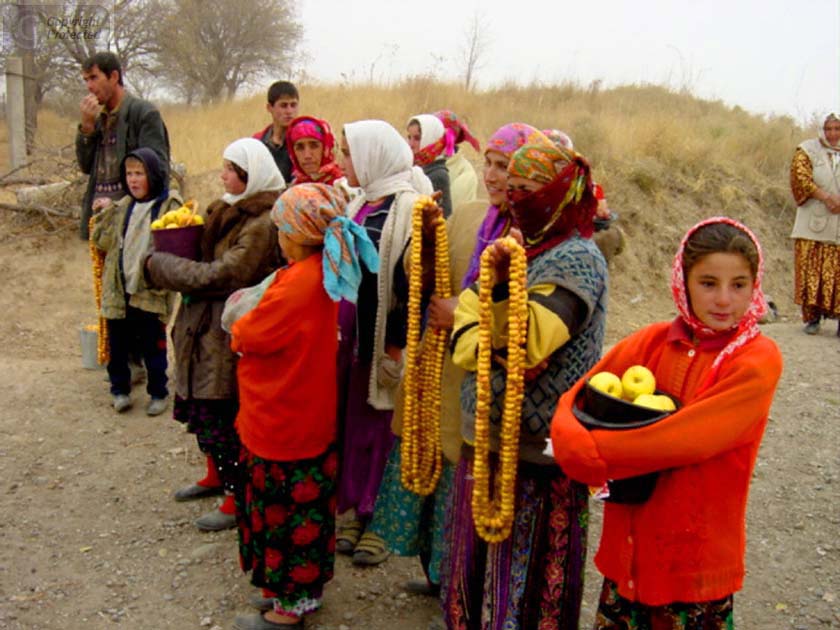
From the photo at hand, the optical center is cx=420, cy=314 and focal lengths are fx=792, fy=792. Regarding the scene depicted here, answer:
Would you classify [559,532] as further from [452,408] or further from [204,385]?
[204,385]

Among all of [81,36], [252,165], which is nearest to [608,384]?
[252,165]

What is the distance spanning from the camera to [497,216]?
285cm

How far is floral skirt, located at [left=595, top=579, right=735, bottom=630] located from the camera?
2172mm

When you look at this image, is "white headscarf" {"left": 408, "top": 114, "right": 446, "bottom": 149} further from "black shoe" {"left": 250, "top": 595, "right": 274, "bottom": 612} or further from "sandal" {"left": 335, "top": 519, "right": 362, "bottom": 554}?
"black shoe" {"left": 250, "top": 595, "right": 274, "bottom": 612}

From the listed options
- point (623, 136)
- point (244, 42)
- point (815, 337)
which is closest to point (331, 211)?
point (815, 337)

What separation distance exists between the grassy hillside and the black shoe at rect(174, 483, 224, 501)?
593cm

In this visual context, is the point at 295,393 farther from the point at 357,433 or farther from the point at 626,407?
the point at 626,407

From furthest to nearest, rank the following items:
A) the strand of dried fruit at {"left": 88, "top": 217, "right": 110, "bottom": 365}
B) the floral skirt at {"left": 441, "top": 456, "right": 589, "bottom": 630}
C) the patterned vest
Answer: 1. the strand of dried fruit at {"left": 88, "top": 217, "right": 110, "bottom": 365}
2. the floral skirt at {"left": 441, "top": 456, "right": 589, "bottom": 630}
3. the patterned vest

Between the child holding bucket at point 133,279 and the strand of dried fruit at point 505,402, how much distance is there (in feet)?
10.1

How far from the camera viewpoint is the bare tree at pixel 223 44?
2152 centimetres

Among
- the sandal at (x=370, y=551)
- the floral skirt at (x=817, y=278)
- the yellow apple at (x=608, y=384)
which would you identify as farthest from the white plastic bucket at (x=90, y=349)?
the floral skirt at (x=817, y=278)

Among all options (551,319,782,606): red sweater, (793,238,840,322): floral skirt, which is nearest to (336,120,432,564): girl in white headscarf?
(551,319,782,606): red sweater

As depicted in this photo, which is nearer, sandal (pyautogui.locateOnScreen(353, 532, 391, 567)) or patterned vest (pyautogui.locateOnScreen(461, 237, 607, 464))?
patterned vest (pyautogui.locateOnScreen(461, 237, 607, 464))

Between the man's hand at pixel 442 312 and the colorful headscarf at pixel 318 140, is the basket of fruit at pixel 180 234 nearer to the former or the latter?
the colorful headscarf at pixel 318 140
